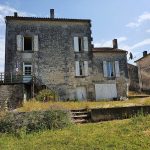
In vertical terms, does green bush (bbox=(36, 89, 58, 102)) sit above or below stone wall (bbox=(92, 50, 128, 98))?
below

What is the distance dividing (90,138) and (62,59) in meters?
18.1

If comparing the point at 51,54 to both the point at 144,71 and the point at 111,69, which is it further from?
the point at 144,71

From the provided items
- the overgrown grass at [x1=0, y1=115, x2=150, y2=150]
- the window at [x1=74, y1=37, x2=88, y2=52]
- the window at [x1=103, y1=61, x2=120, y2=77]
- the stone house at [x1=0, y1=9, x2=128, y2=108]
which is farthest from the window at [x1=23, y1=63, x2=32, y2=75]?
the overgrown grass at [x1=0, y1=115, x2=150, y2=150]

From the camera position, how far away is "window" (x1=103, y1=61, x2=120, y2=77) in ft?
91.2

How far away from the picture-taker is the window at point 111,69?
27.8 metres

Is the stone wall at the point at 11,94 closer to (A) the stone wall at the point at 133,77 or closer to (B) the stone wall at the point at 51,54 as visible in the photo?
(B) the stone wall at the point at 51,54

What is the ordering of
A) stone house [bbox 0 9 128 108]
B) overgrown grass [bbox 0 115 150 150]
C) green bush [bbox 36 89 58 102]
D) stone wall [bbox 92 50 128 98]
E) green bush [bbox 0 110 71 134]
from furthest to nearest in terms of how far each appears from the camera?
stone wall [bbox 92 50 128 98]
stone house [bbox 0 9 128 108]
green bush [bbox 36 89 58 102]
green bush [bbox 0 110 71 134]
overgrown grass [bbox 0 115 150 150]

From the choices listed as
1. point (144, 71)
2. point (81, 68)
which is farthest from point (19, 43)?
point (144, 71)

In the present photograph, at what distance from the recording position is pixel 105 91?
27234 millimetres

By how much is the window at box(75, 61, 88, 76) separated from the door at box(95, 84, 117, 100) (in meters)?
1.76

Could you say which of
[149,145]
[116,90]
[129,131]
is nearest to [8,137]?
[129,131]

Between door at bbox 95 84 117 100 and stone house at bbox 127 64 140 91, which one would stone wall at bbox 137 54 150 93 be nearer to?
stone house at bbox 127 64 140 91

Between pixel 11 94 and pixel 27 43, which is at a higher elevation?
pixel 27 43

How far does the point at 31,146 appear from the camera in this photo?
27.5ft
